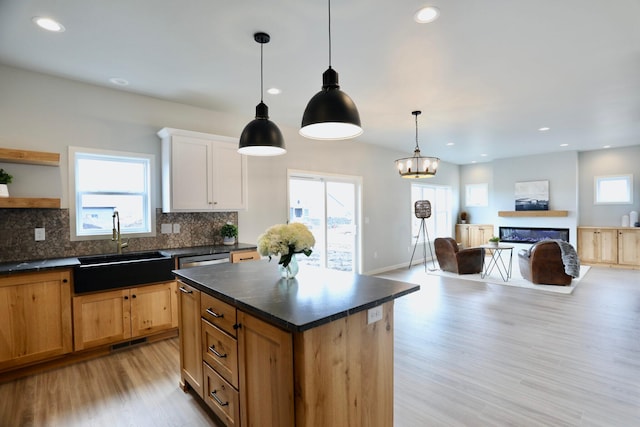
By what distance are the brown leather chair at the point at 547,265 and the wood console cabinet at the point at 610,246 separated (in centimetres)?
292

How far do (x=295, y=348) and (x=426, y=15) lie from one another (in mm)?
2353

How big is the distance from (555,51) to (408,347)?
3061mm

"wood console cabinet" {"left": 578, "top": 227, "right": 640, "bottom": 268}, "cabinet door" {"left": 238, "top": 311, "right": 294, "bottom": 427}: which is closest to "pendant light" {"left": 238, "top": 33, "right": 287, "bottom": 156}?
"cabinet door" {"left": 238, "top": 311, "right": 294, "bottom": 427}

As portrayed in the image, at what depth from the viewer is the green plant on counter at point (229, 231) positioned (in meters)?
4.28

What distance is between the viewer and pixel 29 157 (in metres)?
2.95

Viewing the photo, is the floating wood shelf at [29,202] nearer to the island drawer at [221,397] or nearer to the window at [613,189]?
the island drawer at [221,397]

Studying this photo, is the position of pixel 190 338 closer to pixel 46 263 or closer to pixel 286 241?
pixel 286 241

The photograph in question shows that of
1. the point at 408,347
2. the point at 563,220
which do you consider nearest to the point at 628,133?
the point at 563,220

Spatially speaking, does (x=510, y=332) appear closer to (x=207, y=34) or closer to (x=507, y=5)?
(x=507, y=5)

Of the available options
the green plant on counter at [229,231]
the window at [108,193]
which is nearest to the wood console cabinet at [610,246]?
the green plant on counter at [229,231]

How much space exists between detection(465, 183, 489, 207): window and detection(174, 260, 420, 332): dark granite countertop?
8.76 metres

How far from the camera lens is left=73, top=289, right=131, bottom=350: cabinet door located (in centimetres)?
293

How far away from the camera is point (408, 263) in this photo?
7762 mm

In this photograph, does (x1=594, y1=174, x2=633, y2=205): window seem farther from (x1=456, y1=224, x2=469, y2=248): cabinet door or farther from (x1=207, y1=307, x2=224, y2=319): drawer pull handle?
(x1=207, y1=307, x2=224, y2=319): drawer pull handle
